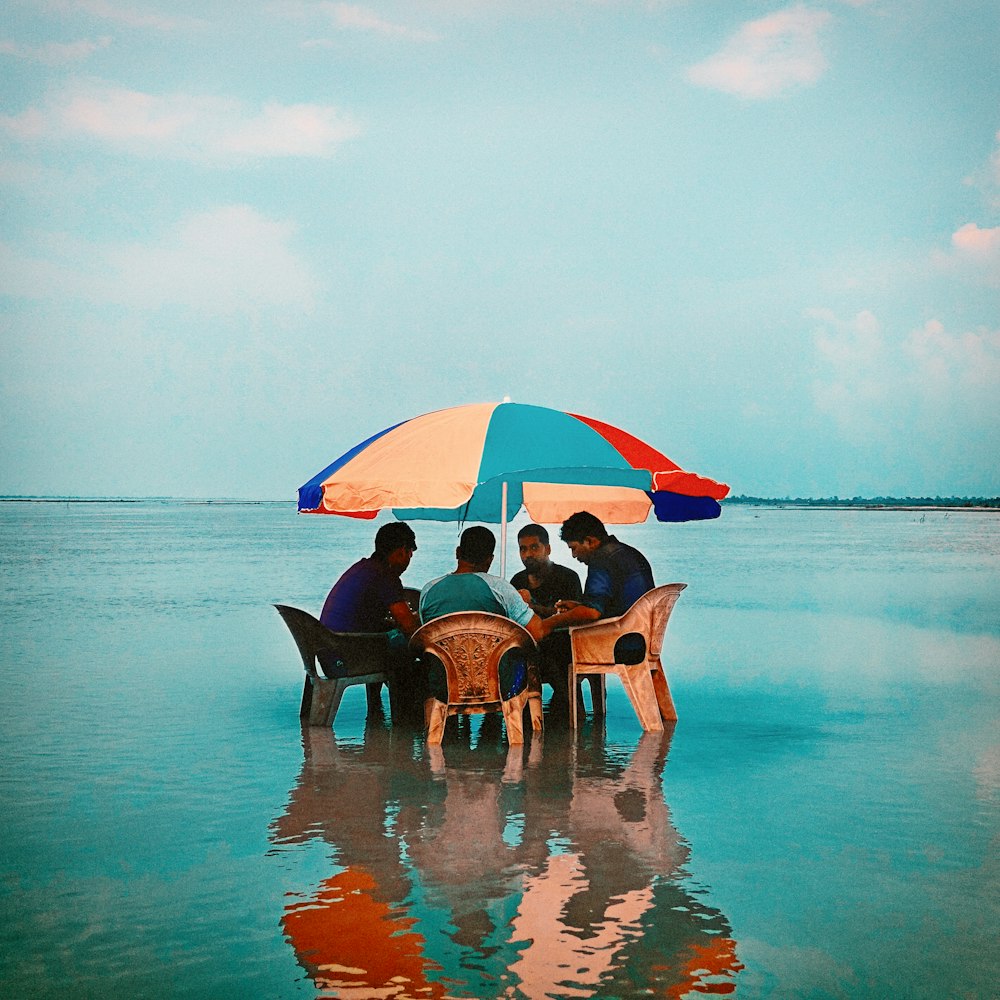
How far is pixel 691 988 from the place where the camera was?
13.0 feet

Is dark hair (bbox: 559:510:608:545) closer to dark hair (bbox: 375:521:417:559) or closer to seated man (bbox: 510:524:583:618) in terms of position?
seated man (bbox: 510:524:583:618)

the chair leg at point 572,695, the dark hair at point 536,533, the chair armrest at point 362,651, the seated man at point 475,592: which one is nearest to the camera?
the seated man at point 475,592

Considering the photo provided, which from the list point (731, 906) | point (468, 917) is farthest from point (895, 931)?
point (468, 917)

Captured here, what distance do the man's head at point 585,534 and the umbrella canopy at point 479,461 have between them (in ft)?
0.98

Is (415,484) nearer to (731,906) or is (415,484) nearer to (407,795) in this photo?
(407,795)

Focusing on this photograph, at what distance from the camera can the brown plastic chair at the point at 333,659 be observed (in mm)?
8039

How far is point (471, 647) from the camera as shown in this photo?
7746 millimetres

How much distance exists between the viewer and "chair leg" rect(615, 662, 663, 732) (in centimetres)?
845

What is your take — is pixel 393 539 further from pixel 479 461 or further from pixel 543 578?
pixel 543 578

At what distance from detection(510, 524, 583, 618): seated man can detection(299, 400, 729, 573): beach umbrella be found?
0.74 m

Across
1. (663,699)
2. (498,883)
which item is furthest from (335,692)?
(498,883)

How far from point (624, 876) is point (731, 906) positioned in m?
0.54

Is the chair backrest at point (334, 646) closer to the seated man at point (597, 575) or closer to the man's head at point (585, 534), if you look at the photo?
the seated man at point (597, 575)

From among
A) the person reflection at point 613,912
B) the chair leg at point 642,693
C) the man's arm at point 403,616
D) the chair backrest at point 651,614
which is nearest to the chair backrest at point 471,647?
the man's arm at point 403,616
